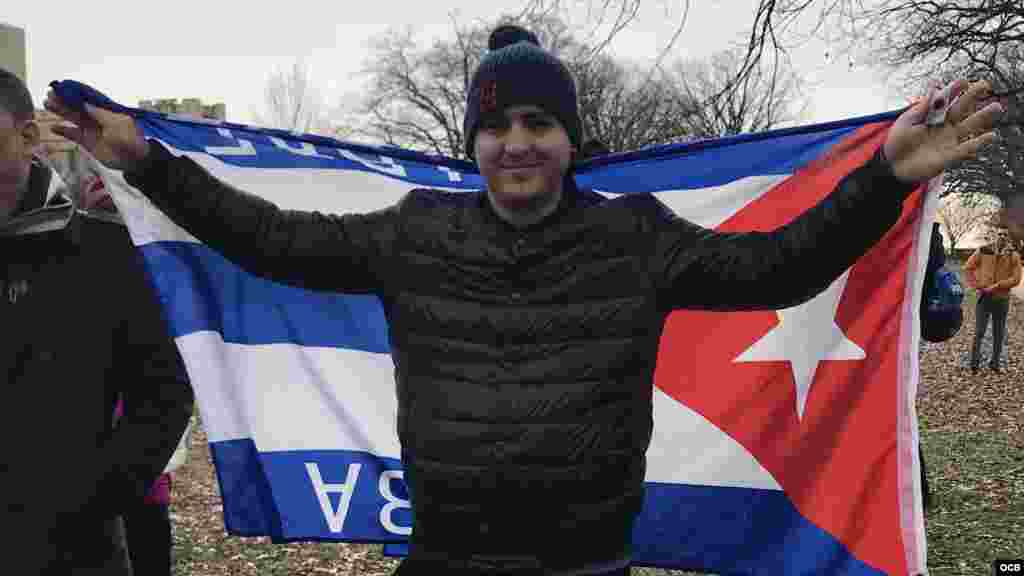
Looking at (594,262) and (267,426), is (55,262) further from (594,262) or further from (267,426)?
(594,262)

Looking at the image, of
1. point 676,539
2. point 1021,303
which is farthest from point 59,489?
point 1021,303

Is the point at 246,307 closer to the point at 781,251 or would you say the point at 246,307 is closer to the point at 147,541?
the point at 147,541

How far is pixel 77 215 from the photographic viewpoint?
2.45 m

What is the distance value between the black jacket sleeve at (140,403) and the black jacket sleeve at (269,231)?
28cm

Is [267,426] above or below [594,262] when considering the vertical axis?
below

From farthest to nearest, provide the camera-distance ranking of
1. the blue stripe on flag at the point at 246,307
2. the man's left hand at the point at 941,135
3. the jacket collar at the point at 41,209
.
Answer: the blue stripe on flag at the point at 246,307
the jacket collar at the point at 41,209
the man's left hand at the point at 941,135

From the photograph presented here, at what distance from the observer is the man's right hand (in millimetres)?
2326

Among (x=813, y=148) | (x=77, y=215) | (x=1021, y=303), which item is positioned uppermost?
(x=813, y=148)

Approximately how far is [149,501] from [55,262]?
5.82 feet

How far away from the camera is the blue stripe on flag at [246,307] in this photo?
2.98 meters

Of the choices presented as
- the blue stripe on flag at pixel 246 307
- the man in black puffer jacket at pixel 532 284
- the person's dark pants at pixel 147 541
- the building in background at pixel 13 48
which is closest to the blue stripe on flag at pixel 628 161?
the blue stripe on flag at pixel 246 307

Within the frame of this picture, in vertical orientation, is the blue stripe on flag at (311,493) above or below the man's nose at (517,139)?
below

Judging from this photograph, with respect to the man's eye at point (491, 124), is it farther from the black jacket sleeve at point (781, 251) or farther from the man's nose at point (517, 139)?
the black jacket sleeve at point (781, 251)

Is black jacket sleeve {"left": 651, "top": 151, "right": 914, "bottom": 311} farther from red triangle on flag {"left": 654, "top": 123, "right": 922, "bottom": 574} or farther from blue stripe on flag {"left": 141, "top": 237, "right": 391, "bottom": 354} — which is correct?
blue stripe on flag {"left": 141, "top": 237, "right": 391, "bottom": 354}
